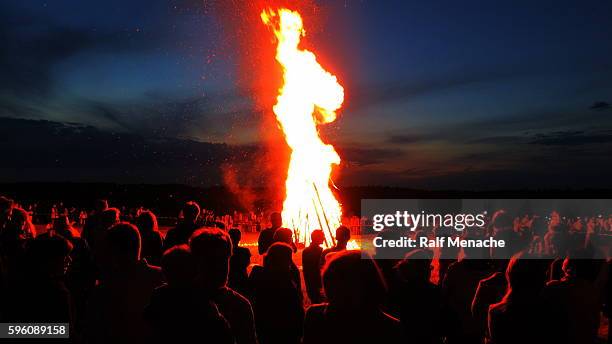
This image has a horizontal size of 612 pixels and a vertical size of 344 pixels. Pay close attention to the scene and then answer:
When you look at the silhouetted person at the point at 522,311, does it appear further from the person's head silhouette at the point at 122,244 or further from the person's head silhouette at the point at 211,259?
the person's head silhouette at the point at 122,244

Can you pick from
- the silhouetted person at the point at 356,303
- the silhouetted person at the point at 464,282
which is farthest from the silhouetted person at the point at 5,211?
the silhouetted person at the point at 464,282

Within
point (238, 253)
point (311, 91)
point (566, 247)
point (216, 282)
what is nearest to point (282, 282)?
point (238, 253)

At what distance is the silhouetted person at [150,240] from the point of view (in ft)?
19.4

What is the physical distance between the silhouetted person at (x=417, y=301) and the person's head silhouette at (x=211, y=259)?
1.49 m

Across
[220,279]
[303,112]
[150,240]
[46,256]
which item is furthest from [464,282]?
[303,112]

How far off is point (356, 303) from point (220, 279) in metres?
1.11

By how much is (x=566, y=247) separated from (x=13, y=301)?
5424mm

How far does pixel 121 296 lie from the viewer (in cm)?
402

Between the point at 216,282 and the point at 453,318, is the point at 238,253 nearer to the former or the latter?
the point at 216,282

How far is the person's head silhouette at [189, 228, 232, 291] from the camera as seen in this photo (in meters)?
3.56

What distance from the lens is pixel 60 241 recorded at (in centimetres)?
386

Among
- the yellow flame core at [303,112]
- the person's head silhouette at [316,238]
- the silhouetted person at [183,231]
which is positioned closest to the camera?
the silhouetted person at [183,231]

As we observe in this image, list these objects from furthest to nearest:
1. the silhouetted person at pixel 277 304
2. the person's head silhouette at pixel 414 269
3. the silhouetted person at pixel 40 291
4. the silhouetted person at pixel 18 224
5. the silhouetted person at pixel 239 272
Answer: the silhouetted person at pixel 18 224 < the silhouetted person at pixel 239 272 < the silhouetted person at pixel 277 304 < the person's head silhouette at pixel 414 269 < the silhouetted person at pixel 40 291

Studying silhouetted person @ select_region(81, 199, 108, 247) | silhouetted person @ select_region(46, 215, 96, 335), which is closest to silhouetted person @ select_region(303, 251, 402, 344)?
silhouetted person @ select_region(46, 215, 96, 335)
